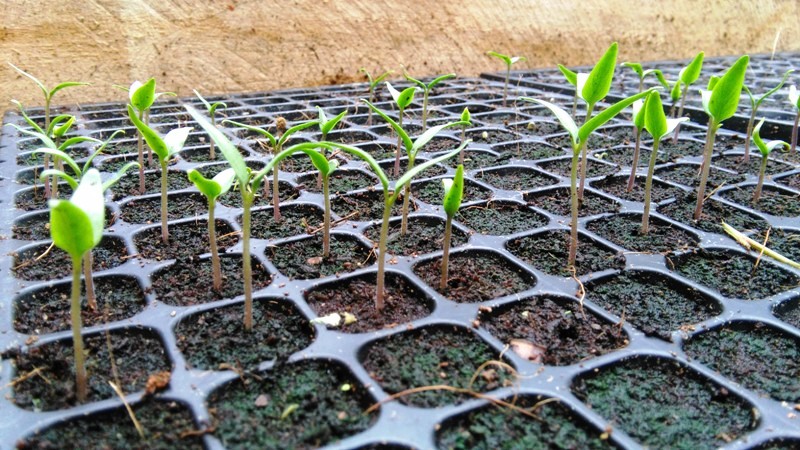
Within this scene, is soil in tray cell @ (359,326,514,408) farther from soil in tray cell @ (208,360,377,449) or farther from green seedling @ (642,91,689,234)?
green seedling @ (642,91,689,234)

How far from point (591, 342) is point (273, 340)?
0.42m

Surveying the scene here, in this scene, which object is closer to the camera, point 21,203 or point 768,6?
point 21,203

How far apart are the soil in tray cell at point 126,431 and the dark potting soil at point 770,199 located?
3.98 ft

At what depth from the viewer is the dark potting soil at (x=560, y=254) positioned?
3.26 feet

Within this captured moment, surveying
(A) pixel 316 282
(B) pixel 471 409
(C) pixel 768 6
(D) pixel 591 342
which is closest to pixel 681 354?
(D) pixel 591 342

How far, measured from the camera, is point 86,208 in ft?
1.99

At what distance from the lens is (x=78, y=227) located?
1.98 feet

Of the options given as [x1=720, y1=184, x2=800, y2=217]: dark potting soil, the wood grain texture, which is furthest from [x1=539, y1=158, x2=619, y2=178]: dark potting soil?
the wood grain texture

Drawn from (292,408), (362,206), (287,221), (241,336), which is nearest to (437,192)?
(362,206)

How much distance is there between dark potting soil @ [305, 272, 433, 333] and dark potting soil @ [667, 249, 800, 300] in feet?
1.51

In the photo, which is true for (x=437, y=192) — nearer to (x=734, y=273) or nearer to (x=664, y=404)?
(x=734, y=273)

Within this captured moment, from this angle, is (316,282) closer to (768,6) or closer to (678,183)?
(678,183)

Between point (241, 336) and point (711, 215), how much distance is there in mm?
983

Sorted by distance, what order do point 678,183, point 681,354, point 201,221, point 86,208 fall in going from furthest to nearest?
point 678,183 < point 201,221 < point 681,354 < point 86,208
